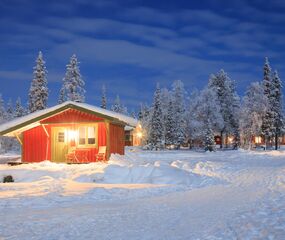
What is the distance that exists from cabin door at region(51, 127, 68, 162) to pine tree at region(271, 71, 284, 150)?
42.6 meters

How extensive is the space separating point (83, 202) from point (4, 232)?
170 inches

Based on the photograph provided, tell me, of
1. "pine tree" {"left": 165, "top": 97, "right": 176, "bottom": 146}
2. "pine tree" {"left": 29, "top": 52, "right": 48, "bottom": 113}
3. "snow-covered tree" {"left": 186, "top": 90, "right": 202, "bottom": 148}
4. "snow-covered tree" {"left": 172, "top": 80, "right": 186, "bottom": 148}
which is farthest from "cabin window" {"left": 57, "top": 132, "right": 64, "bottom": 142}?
"snow-covered tree" {"left": 172, "top": 80, "right": 186, "bottom": 148}

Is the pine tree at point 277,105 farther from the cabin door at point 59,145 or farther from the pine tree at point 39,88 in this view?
the cabin door at point 59,145

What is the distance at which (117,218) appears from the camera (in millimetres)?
9141

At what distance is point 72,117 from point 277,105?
44449 millimetres

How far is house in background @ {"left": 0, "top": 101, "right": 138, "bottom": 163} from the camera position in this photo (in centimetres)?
2602

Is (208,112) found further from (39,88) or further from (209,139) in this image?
(39,88)

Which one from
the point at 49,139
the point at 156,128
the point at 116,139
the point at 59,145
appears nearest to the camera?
the point at 59,145

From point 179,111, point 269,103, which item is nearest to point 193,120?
point 179,111

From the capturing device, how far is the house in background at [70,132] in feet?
85.4

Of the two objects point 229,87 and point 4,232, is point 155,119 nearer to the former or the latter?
point 229,87

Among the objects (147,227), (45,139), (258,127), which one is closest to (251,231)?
(147,227)

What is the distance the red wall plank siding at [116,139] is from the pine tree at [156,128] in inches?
1296

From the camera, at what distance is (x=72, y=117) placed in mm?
26656
